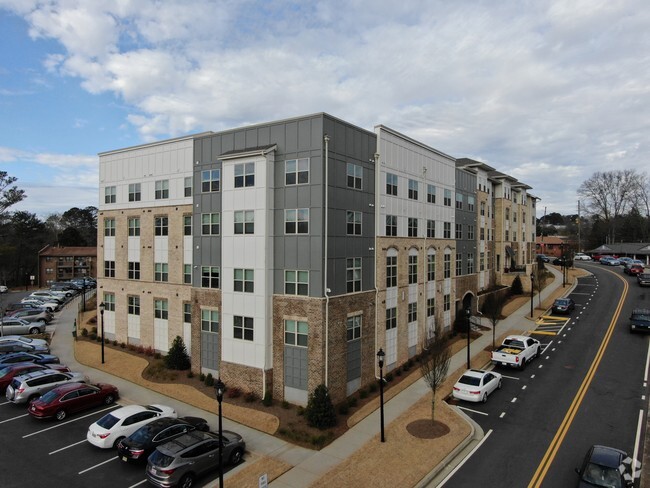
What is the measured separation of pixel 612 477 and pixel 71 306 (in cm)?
5942

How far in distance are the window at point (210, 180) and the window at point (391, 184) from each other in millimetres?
10643

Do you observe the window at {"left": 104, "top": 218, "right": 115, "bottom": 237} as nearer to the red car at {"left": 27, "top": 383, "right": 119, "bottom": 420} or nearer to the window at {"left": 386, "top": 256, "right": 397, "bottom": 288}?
the red car at {"left": 27, "top": 383, "right": 119, "bottom": 420}

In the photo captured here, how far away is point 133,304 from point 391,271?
20.9 metres

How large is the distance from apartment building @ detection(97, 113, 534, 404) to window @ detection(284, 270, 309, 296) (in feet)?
0.21

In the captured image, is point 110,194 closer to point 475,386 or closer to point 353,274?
point 353,274

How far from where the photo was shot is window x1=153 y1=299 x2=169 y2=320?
31.4 m

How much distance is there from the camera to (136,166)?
3300cm

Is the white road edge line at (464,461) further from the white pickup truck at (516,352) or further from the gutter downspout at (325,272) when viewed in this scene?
the white pickup truck at (516,352)

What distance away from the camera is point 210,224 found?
26094 mm

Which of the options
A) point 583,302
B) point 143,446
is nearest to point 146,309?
point 143,446

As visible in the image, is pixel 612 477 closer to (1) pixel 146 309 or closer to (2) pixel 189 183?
(2) pixel 189 183

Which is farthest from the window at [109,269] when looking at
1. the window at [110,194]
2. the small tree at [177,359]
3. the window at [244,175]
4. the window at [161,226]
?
the window at [244,175]

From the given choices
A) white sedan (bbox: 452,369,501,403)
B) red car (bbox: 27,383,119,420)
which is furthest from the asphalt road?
red car (bbox: 27,383,119,420)

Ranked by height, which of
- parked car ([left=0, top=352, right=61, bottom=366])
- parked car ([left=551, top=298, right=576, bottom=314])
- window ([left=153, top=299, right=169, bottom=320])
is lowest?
parked car ([left=0, top=352, right=61, bottom=366])
